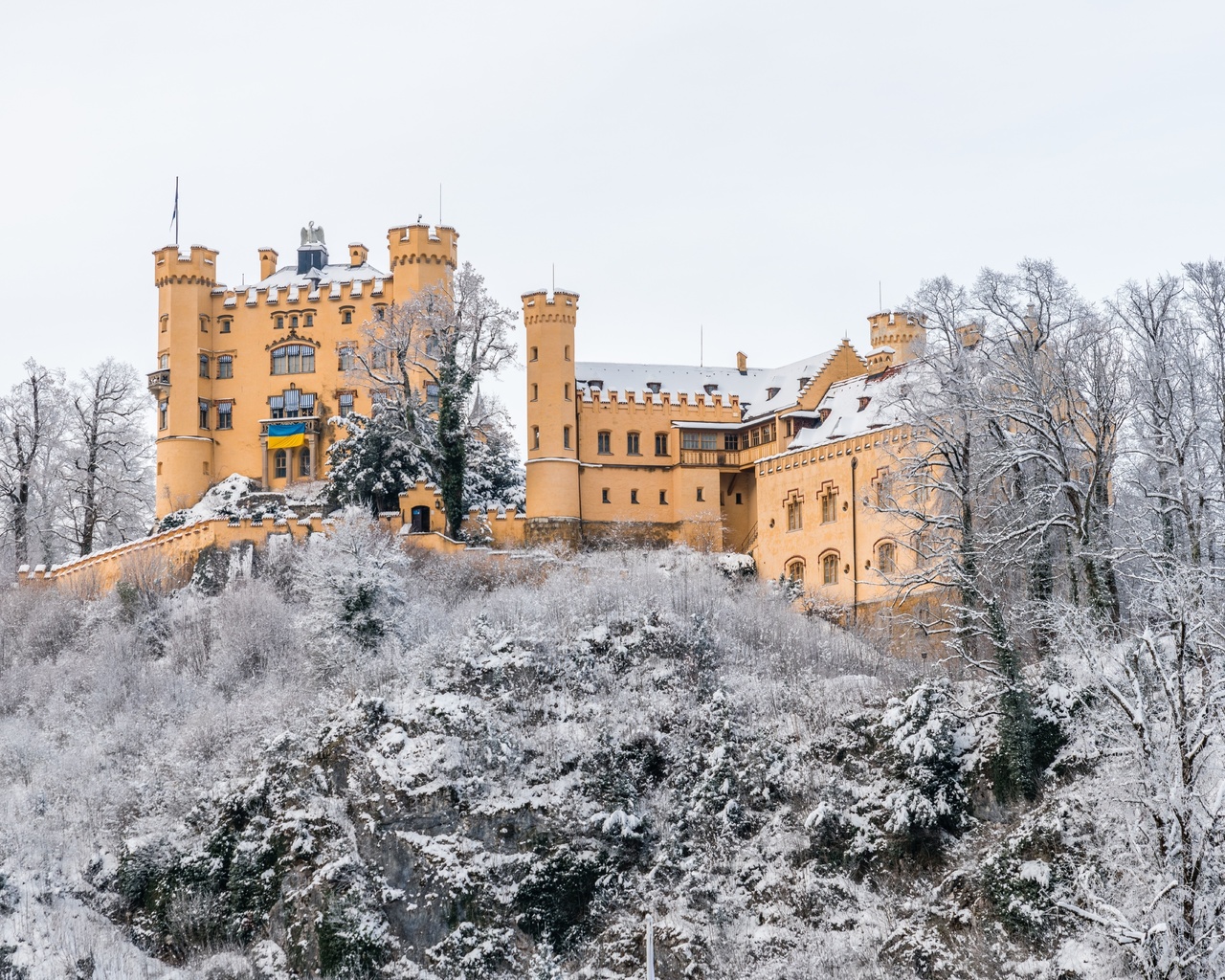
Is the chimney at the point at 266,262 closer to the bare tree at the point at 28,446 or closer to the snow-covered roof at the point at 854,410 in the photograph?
the bare tree at the point at 28,446

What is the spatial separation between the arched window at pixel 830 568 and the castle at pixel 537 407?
478 cm

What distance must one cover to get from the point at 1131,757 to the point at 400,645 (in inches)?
977

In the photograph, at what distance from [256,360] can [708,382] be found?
19.1 meters

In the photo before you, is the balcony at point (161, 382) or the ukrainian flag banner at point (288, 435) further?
the balcony at point (161, 382)

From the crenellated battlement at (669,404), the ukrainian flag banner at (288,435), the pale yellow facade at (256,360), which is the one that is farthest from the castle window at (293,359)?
the crenellated battlement at (669,404)

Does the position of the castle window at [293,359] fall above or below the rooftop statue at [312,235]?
below

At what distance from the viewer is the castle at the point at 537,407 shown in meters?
67.8

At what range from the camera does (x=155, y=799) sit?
149 ft

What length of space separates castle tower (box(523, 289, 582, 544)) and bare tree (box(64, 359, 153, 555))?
1824cm

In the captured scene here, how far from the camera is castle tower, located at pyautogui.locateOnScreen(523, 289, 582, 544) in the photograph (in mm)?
66938

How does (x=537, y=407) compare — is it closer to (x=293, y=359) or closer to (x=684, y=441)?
(x=684, y=441)

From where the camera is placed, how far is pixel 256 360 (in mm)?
70688

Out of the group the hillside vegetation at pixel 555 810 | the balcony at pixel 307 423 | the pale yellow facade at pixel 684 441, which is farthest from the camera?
the balcony at pixel 307 423

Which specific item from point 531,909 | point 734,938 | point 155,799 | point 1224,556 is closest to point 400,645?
point 155,799
